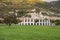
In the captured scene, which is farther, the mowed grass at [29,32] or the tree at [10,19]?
the tree at [10,19]

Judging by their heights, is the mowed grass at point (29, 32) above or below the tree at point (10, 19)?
below

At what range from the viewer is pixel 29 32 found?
7.80 metres

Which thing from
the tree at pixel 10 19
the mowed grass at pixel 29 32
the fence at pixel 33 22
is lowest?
the mowed grass at pixel 29 32

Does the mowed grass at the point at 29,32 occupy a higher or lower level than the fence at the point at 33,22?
lower

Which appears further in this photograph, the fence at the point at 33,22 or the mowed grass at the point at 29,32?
the fence at the point at 33,22

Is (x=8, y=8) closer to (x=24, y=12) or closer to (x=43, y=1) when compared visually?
(x=24, y=12)

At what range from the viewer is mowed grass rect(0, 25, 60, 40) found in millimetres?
7637

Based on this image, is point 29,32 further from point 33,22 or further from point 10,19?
point 10,19

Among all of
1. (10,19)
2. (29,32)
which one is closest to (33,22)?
(29,32)

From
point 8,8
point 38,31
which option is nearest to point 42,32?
point 38,31

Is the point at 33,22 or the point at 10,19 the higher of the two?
the point at 10,19

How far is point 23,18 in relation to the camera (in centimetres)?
798

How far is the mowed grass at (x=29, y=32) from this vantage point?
301 inches

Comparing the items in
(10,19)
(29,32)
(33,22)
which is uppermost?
(10,19)
